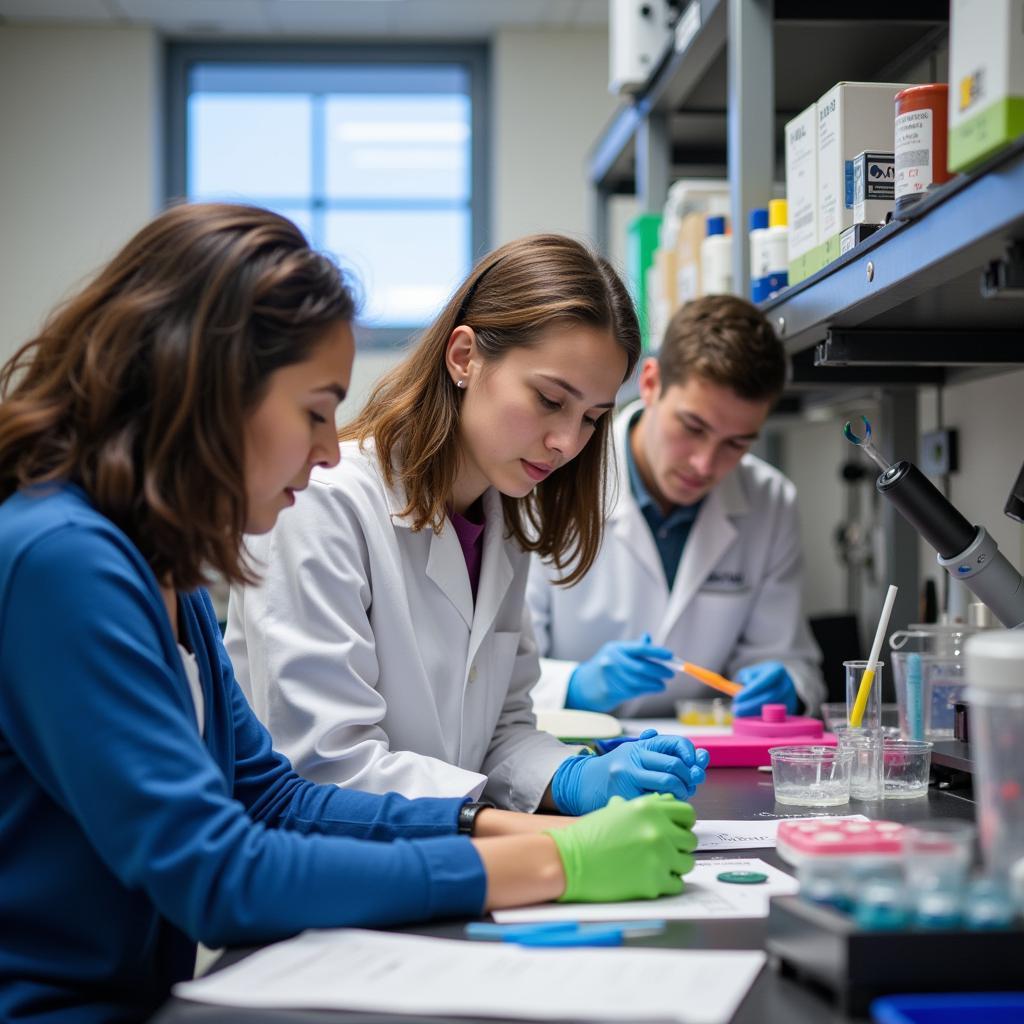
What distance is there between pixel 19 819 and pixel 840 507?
2.88 metres

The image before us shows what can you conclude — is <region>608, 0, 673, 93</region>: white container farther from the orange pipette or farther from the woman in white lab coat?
the orange pipette

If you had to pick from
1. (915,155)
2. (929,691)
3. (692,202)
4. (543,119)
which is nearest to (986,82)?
(915,155)

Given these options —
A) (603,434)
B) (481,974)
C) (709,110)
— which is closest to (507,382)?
(603,434)

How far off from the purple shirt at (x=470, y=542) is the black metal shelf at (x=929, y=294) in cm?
51

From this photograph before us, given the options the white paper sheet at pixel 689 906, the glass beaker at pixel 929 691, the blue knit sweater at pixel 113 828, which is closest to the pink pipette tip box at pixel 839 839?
the white paper sheet at pixel 689 906

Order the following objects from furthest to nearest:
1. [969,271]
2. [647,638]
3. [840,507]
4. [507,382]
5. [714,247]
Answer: [840,507]
[714,247]
[647,638]
[507,382]
[969,271]

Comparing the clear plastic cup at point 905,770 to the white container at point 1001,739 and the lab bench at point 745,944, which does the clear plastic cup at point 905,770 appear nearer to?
the lab bench at point 745,944

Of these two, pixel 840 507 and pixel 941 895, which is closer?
pixel 941 895

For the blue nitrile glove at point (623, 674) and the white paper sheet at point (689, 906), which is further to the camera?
the blue nitrile glove at point (623, 674)

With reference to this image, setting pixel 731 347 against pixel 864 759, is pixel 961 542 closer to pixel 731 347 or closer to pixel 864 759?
pixel 864 759

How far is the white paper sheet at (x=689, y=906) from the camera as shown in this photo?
3.11 feet

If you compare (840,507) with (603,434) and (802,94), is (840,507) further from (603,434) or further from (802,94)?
(603,434)

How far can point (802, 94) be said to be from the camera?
94.6 inches

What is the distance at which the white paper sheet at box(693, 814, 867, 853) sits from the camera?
118 centimetres
